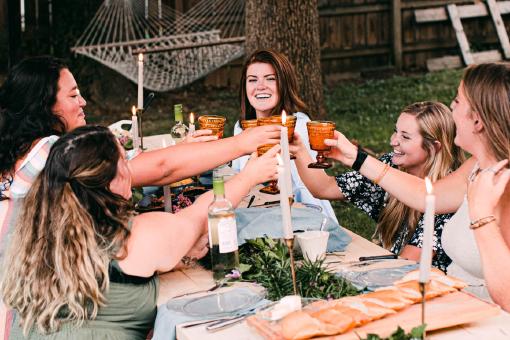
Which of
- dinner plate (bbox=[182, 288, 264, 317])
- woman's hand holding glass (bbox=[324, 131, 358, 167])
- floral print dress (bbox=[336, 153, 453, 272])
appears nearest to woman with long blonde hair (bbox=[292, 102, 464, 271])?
floral print dress (bbox=[336, 153, 453, 272])

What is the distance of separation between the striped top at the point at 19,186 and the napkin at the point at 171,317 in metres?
0.90

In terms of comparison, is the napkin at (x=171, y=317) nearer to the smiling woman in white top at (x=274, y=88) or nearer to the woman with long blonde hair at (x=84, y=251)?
the woman with long blonde hair at (x=84, y=251)

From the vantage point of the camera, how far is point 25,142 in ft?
12.6

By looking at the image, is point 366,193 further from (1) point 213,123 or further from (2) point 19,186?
(2) point 19,186

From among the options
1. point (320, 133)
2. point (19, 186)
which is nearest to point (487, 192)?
point (320, 133)

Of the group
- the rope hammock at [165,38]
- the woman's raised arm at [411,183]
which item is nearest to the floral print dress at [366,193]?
the woman's raised arm at [411,183]

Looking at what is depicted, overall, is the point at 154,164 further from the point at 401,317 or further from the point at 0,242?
the point at 401,317

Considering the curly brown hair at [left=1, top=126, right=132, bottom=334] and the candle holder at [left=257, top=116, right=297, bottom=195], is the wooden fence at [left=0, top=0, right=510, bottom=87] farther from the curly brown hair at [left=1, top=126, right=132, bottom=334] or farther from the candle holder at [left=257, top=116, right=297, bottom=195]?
the curly brown hair at [left=1, top=126, right=132, bottom=334]

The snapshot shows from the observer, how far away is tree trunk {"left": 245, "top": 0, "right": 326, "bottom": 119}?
26.1ft

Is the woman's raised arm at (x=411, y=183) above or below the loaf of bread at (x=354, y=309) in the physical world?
above

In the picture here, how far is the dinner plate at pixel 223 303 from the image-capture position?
2783mm

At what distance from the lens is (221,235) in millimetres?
3039

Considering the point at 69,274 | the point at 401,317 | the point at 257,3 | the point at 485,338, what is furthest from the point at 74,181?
the point at 257,3

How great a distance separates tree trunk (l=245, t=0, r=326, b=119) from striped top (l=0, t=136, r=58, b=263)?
445 cm
